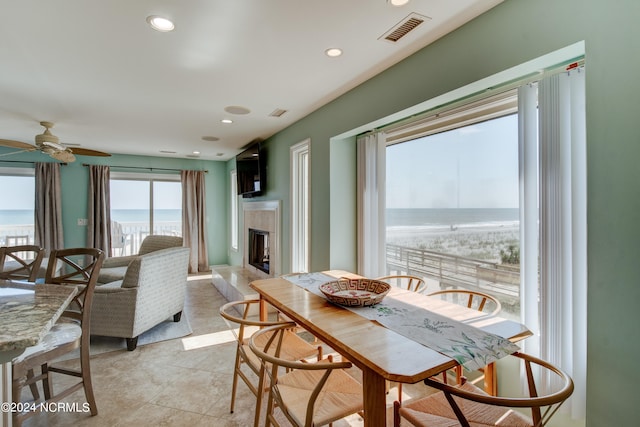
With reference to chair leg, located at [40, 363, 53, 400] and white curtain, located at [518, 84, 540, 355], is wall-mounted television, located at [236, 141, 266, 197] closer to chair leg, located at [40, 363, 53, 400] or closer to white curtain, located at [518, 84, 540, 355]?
chair leg, located at [40, 363, 53, 400]

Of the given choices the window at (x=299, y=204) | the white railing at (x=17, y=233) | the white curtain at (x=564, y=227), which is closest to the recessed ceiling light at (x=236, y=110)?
the window at (x=299, y=204)

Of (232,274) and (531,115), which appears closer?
(531,115)

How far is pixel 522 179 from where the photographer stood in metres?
1.74

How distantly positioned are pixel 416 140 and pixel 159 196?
18.8ft

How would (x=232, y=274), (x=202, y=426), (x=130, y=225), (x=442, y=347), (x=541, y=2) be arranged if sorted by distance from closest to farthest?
(x=442, y=347)
(x=541, y=2)
(x=202, y=426)
(x=232, y=274)
(x=130, y=225)

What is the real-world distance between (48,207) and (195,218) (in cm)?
242

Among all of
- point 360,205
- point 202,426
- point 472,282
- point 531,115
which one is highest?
point 531,115

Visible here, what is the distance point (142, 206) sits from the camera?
6.52 metres

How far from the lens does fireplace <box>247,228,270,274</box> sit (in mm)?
4900

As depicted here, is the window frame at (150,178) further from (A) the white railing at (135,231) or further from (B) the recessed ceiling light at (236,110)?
(B) the recessed ceiling light at (236,110)

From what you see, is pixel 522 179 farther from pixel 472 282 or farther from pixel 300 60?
pixel 300 60

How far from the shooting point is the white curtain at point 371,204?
295 centimetres

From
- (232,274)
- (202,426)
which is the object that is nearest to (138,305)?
(202,426)

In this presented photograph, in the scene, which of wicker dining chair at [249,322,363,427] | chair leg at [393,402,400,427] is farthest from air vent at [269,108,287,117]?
chair leg at [393,402,400,427]
